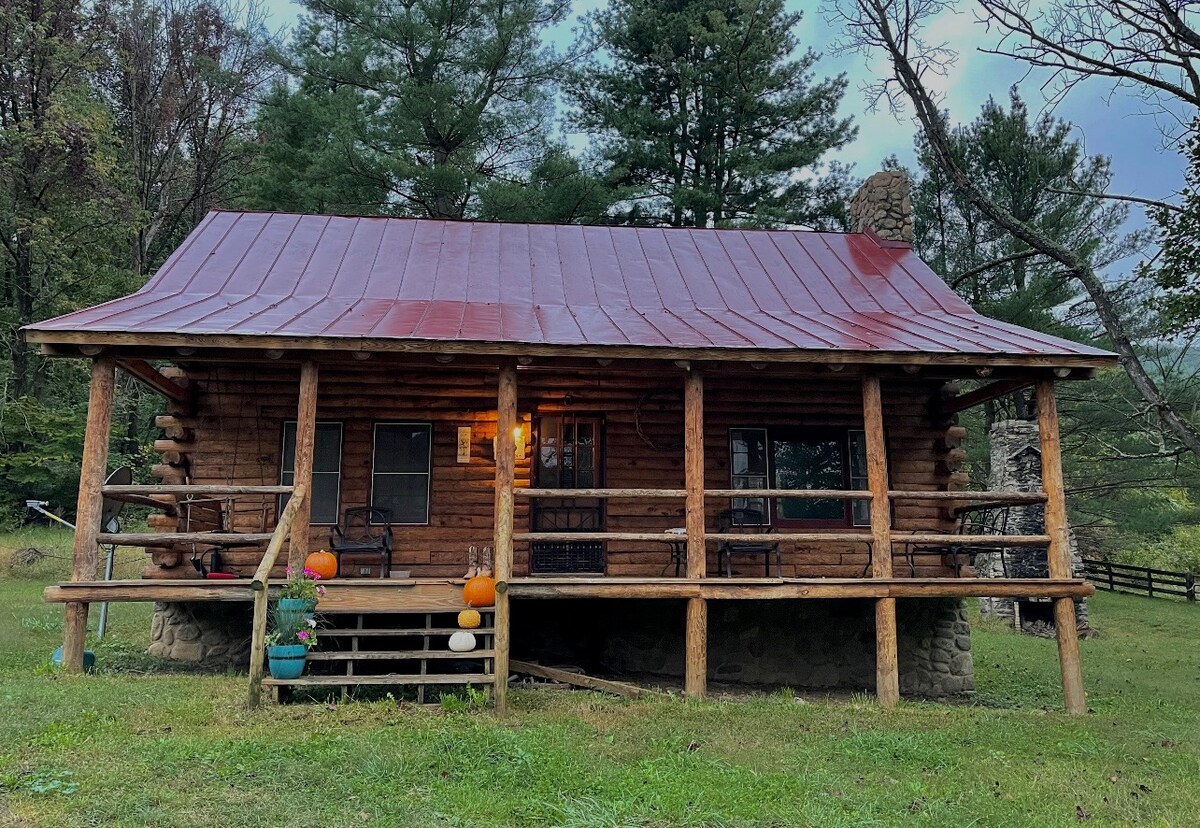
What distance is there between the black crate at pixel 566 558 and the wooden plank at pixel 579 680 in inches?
75.7

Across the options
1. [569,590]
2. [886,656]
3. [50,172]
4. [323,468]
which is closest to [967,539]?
[886,656]

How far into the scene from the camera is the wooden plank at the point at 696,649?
28.6 ft

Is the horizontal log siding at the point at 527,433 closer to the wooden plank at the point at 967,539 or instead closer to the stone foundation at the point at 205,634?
the stone foundation at the point at 205,634

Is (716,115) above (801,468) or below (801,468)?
above

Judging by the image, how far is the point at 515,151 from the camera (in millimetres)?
22953

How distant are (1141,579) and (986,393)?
21987 mm

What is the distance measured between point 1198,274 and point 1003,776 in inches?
314

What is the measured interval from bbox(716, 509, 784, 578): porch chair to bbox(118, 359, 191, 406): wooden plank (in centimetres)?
679

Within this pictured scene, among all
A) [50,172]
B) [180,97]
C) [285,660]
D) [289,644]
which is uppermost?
[180,97]

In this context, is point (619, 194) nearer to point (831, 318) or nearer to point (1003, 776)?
point (831, 318)

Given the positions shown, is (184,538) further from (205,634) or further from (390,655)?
(390,655)

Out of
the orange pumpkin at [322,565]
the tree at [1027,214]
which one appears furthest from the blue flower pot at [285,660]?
the tree at [1027,214]

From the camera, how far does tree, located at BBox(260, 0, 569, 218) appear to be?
20.9 m

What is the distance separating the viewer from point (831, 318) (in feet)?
36.5
